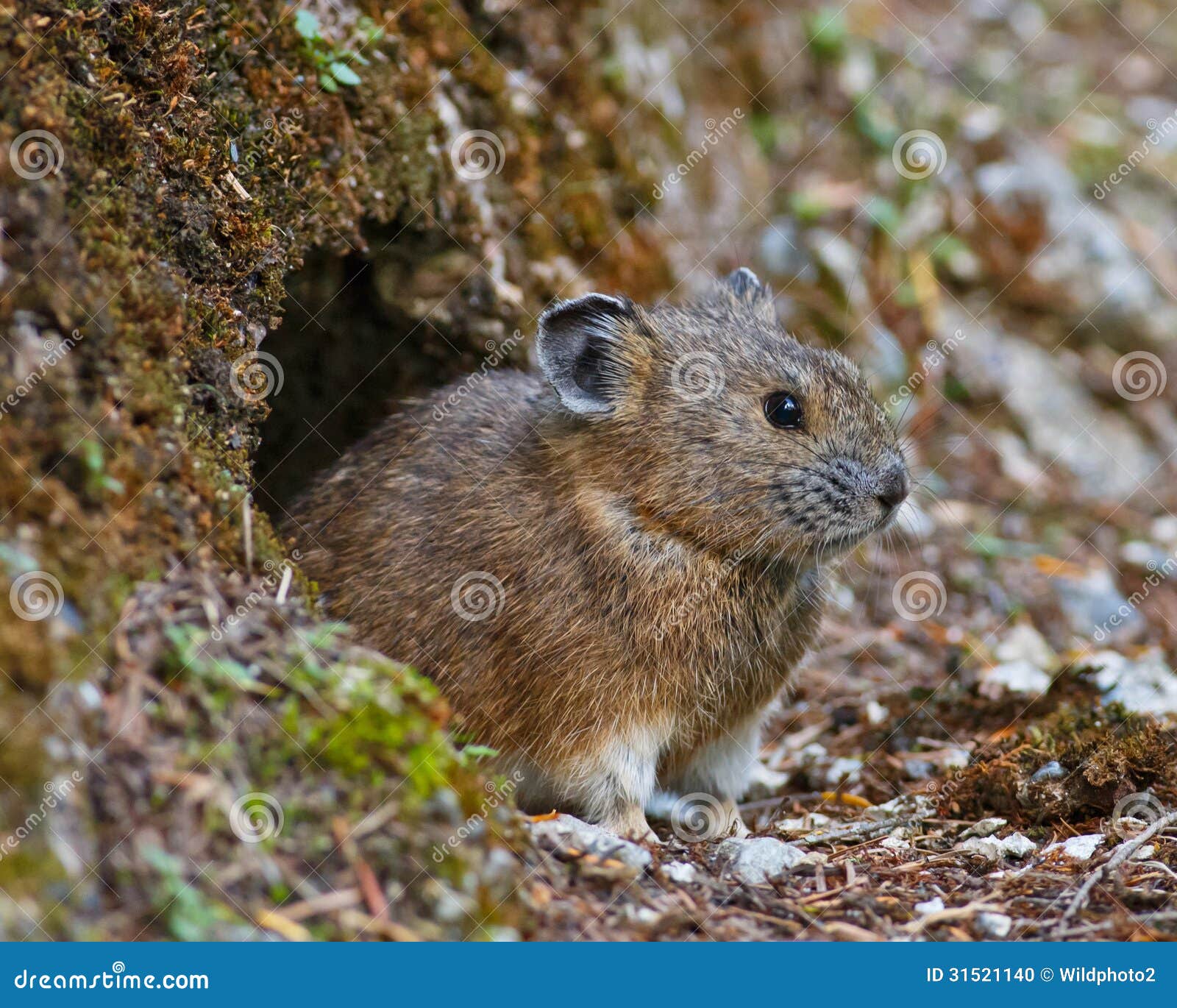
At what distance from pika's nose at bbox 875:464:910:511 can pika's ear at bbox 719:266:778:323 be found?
154 cm

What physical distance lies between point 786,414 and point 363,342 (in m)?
3.25

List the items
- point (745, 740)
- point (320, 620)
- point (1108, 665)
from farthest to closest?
point (1108, 665)
point (745, 740)
point (320, 620)

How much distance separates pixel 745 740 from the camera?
7.58 m

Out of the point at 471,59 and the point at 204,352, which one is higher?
the point at 471,59

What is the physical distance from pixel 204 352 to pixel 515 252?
3309 mm

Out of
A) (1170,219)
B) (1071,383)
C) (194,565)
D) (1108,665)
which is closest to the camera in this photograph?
(194,565)

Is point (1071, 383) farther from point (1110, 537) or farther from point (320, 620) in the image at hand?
point (320, 620)

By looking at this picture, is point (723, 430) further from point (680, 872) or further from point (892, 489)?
point (680, 872)

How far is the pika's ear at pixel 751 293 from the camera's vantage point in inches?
312

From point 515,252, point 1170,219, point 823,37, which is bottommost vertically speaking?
point 515,252

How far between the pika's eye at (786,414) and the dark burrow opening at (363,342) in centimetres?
254

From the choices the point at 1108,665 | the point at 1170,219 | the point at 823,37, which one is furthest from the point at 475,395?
the point at 1170,219

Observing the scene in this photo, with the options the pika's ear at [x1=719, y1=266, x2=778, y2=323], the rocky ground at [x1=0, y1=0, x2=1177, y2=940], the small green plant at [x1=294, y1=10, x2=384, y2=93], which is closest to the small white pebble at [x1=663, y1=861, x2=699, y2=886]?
the rocky ground at [x1=0, y1=0, x2=1177, y2=940]

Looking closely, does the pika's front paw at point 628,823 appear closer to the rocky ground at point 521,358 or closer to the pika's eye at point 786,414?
the rocky ground at point 521,358
